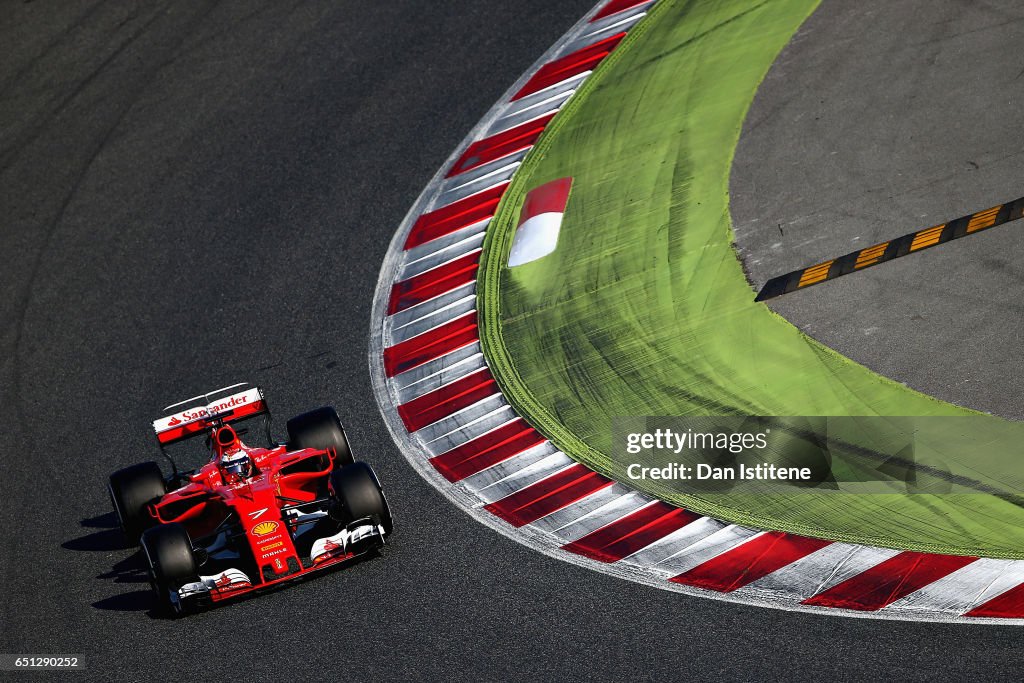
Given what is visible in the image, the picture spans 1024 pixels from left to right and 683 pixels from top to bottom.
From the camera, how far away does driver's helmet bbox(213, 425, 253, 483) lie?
1009 centimetres

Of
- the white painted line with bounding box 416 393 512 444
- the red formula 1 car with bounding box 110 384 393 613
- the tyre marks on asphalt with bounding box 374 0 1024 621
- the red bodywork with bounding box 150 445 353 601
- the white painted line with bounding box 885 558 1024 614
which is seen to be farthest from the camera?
the white painted line with bounding box 416 393 512 444

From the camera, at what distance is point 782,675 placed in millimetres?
8234

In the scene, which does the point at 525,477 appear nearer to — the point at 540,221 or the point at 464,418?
the point at 464,418

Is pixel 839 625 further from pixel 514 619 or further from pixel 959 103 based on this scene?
pixel 959 103

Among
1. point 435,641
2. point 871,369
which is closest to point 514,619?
point 435,641

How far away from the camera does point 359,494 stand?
957cm

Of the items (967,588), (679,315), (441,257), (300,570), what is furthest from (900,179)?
(300,570)

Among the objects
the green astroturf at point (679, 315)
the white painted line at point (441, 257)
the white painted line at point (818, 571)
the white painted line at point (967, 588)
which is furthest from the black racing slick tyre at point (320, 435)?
the white painted line at point (967, 588)

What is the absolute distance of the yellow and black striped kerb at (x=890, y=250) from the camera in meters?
11.9

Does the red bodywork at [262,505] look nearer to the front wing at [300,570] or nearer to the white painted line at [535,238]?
the front wing at [300,570]

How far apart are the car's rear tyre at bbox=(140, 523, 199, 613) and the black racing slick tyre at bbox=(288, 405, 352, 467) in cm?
143

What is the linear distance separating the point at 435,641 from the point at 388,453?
2.50 meters

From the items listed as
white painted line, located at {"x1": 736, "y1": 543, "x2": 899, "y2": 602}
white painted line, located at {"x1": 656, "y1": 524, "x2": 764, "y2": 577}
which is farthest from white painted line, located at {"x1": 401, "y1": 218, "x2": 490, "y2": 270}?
white painted line, located at {"x1": 736, "y1": 543, "x2": 899, "y2": 602}

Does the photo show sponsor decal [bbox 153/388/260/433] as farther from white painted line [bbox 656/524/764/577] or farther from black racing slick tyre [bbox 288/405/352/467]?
white painted line [bbox 656/524/764/577]
